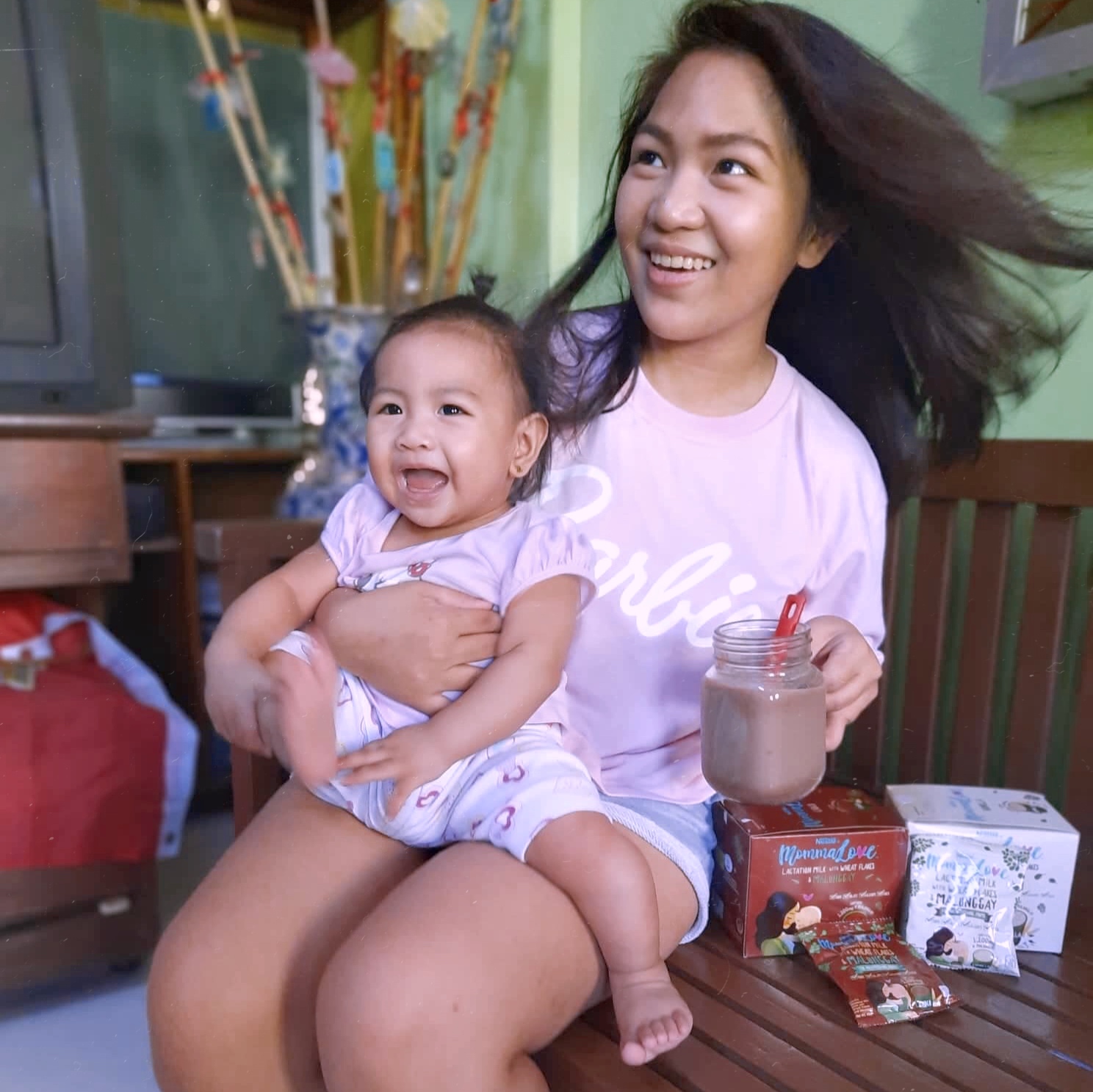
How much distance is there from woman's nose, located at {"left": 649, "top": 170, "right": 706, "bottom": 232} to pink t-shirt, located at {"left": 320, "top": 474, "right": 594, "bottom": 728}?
8.1 inches

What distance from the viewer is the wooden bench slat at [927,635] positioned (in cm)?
80

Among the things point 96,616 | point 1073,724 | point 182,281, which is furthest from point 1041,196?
point 96,616

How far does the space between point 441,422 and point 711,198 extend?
0.75 feet

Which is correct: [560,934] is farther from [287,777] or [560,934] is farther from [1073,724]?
[1073,724]

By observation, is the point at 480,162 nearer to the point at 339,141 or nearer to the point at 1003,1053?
the point at 339,141

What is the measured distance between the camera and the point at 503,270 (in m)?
0.77

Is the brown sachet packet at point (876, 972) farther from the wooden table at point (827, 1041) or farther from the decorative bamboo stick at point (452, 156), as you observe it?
the decorative bamboo stick at point (452, 156)

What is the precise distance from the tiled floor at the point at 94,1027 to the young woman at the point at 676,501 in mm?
305

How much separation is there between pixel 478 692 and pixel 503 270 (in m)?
0.43

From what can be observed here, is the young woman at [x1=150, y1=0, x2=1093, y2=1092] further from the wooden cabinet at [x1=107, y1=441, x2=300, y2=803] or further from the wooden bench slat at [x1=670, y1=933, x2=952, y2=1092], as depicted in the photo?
the wooden cabinet at [x1=107, y1=441, x2=300, y2=803]

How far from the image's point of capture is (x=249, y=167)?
0.80 m

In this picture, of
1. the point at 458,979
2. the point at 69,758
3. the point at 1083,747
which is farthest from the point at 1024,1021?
the point at 69,758

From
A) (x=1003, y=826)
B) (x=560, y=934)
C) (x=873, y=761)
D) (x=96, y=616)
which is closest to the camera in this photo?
(x=560, y=934)

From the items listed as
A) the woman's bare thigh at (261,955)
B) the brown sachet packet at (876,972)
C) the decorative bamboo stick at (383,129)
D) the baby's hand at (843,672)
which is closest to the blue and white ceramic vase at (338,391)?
the decorative bamboo stick at (383,129)
